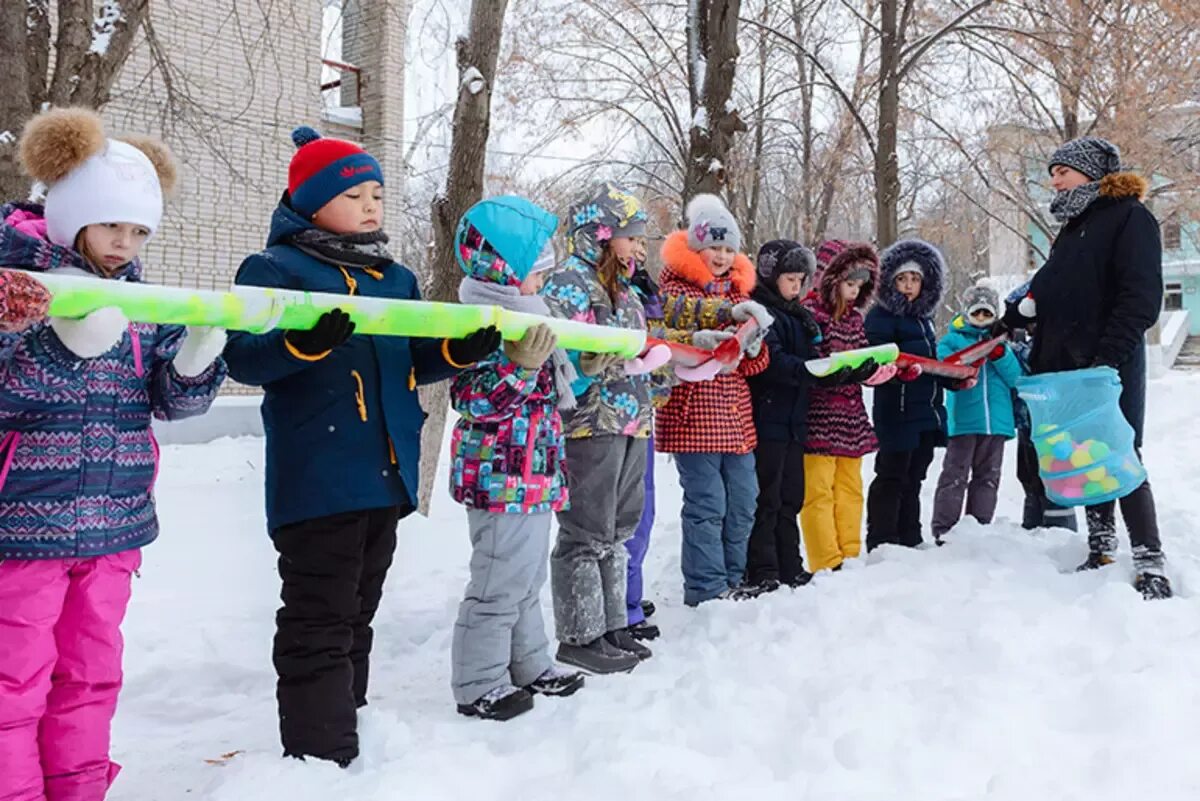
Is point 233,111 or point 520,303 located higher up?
point 233,111

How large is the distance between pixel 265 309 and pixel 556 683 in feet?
6.02

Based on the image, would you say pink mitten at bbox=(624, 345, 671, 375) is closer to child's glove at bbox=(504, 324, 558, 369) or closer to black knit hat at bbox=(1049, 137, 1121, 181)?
child's glove at bbox=(504, 324, 558, 369)

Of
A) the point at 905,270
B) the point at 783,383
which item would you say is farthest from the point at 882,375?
the point at 905,270

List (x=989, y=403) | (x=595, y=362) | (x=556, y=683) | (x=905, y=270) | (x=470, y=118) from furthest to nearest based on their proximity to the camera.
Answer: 1. (x=470, y=118)
2. (x=989, y=403)
3. (x=905, y=270)
4. (x=595, y=362)
5. (x=556, y=683)

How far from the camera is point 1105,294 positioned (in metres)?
4.52

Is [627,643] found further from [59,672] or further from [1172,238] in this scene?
[1172,238]

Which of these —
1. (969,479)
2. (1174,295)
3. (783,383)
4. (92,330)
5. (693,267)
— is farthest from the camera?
(1174,295)

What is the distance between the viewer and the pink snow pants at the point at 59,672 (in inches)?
97.8

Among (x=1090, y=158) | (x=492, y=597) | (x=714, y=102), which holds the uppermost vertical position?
(x=714, y=102)

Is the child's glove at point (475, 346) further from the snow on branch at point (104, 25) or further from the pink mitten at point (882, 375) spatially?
the snow on branch at point (104, 25)

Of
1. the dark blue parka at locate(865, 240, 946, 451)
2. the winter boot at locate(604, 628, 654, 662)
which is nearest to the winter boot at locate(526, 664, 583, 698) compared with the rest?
the winter boot at locate(604, 628, 654, 662)

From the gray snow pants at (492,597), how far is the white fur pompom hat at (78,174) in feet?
4.92

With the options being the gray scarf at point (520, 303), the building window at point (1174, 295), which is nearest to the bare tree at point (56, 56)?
the gray scarf at point (520, 303)

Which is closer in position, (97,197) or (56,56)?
(97,197)
